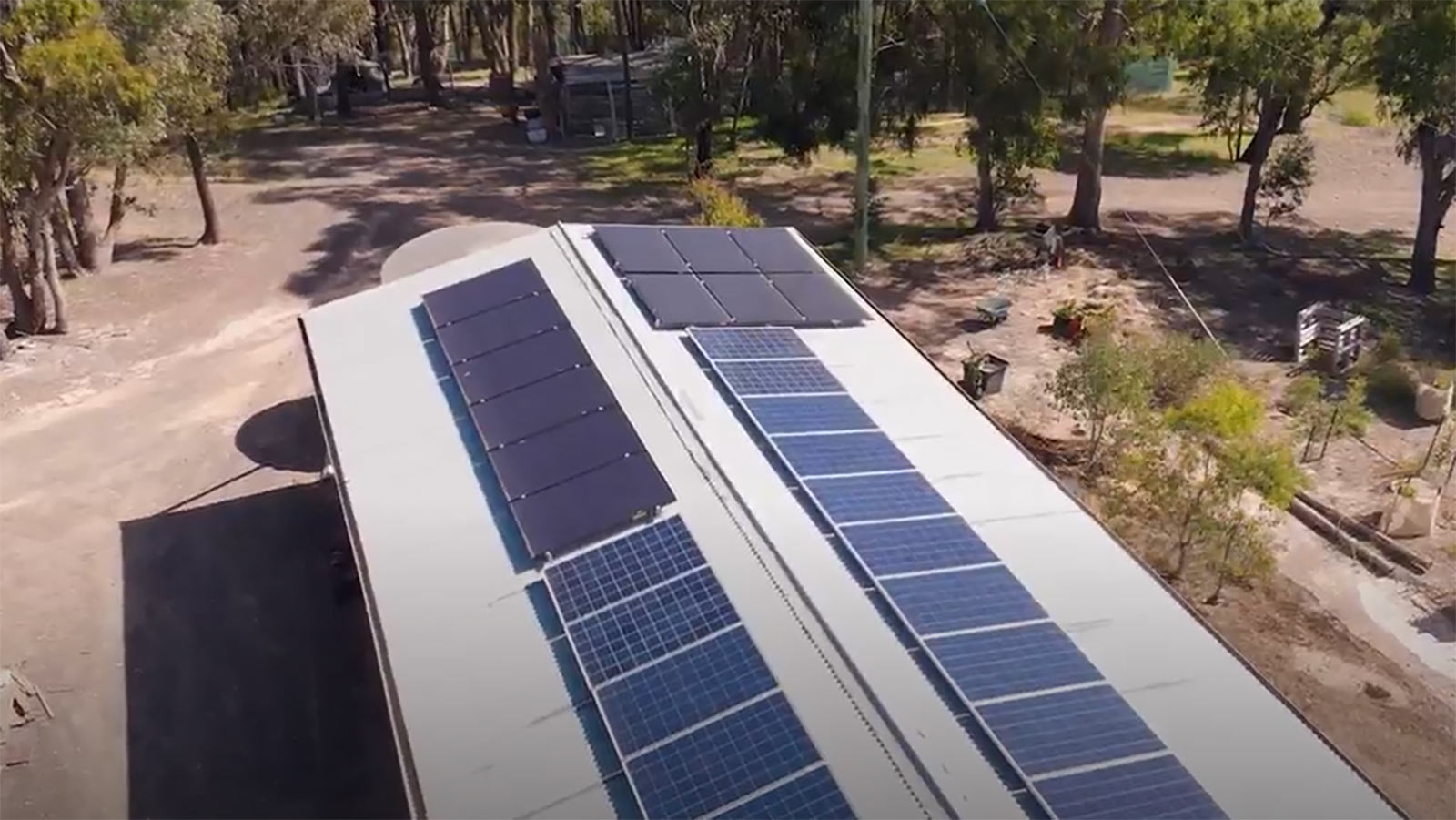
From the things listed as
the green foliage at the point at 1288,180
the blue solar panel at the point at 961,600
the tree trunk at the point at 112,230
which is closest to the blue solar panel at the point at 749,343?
the blue solar panel at the point at 961,600

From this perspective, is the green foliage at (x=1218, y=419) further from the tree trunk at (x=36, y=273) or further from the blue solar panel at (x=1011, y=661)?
the tree trunk at (x=36, y=273)

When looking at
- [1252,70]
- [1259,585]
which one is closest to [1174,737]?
[1259,585]

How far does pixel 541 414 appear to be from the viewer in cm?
1496

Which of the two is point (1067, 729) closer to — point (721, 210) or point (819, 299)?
point (819, 299)

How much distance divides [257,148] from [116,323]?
56.5 feet

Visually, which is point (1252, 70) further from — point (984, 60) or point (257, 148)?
point (257, 148)

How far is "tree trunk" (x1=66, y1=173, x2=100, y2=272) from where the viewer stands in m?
29.8

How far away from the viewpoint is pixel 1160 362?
22328 millimetres

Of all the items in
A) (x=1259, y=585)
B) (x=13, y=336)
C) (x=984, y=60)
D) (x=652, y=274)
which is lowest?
(x=1259, y=585)

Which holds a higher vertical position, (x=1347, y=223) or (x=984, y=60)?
(x=984, y=60)

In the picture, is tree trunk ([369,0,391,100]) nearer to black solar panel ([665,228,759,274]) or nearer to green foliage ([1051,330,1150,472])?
black solar panel ([665,228,759,274])

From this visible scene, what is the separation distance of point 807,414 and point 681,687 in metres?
4.78

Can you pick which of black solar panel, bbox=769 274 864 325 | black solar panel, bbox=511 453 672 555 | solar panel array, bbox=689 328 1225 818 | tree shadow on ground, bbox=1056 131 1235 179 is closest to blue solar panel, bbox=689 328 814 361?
solar panel array, bbox=689 328 1225 818

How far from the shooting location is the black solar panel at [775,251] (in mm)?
18844
